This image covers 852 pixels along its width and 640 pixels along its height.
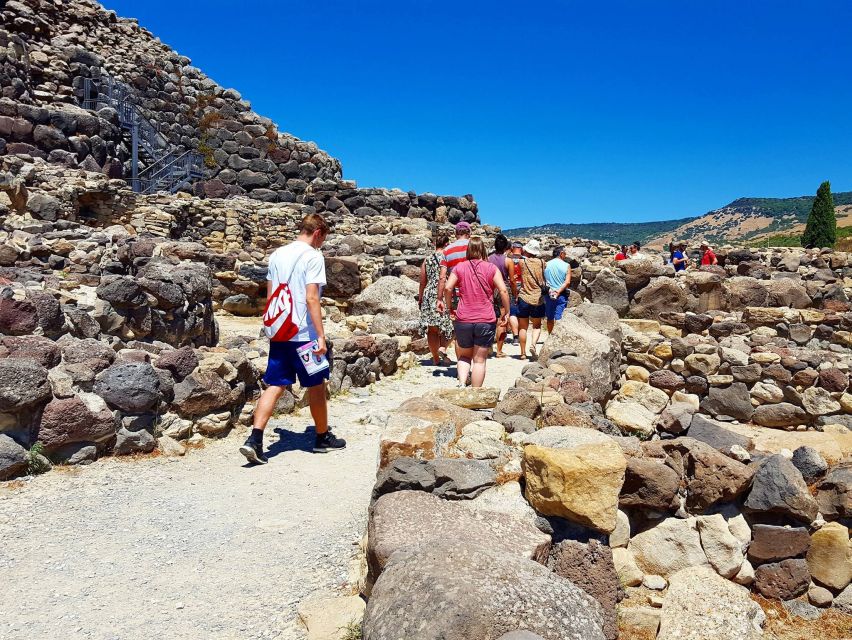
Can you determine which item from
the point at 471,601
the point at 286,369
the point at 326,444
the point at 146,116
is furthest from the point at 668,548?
the point at 146,116

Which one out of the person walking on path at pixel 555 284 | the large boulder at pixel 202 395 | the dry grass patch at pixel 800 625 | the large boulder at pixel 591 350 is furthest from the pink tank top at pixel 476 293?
the dry grass patch at pixel 800 625

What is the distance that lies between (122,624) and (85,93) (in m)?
21.3

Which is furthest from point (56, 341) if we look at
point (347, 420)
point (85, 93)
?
point (85, 93)

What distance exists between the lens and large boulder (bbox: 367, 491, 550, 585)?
265 centimetres

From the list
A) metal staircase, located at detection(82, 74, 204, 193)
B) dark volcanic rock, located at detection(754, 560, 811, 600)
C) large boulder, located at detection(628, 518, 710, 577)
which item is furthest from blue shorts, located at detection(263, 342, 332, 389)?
metal staircase, located at detection(82, 74, 204, 193)

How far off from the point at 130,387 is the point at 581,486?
3.73m

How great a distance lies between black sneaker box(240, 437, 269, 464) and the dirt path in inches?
3.6

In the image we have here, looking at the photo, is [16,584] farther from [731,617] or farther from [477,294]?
[477,294]

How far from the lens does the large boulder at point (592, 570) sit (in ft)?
9.11

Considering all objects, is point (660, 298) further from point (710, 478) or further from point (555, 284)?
point (710, 478)

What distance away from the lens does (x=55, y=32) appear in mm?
19703

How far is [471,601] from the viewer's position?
2043 millimetres

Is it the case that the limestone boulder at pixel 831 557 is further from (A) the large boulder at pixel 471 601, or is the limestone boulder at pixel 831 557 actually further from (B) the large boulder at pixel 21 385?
(B) the large boulder at pixel 21 385

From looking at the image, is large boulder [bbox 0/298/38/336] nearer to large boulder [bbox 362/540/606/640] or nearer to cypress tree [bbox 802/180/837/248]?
large boulder [bbox 362/540/606/640]
